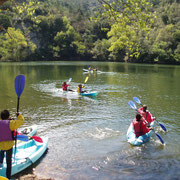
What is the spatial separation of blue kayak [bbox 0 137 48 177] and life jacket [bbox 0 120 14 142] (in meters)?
1.19

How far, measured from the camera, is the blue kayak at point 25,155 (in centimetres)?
606

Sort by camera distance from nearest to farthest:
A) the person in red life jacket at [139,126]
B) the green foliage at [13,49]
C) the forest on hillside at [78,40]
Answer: the person in red life jacket at [139,126]
the forest on hillside at [78,40]
the green foliage at [13,49]

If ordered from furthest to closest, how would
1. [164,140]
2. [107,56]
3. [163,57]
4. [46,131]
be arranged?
[107,56] → [163,57] → [46,131] → [164,140]

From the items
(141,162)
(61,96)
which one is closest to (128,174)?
(141,162)

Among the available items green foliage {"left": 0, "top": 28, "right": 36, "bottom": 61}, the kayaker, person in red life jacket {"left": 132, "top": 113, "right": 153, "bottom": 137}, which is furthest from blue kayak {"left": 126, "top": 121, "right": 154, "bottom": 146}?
green foliage {"left": 0, "top": 28, "right": 36, "bottom": 61}

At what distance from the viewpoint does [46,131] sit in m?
9.88

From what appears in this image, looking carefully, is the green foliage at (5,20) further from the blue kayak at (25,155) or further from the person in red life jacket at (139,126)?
the person in red life jacket at (139,126)

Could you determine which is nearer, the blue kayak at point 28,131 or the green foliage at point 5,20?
the blue kayak at point 28,131

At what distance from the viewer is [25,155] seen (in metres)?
6.79

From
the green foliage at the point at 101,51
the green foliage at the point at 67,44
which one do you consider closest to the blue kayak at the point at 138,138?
the green foliage at the point at 101,51

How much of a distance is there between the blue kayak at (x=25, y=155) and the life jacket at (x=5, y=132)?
3.92 feet

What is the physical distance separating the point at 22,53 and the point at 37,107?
59.0 metres

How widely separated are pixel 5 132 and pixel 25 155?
2.02 meters

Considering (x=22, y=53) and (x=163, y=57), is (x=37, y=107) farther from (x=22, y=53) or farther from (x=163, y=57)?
(x=22, y=53)
